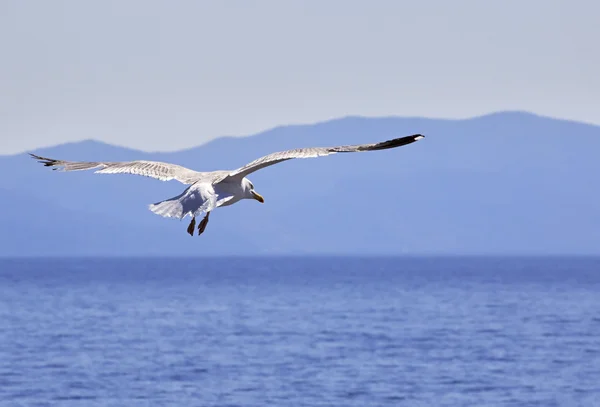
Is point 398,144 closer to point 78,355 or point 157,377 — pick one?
point 157,377

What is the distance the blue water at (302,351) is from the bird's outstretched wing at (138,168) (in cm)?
3645

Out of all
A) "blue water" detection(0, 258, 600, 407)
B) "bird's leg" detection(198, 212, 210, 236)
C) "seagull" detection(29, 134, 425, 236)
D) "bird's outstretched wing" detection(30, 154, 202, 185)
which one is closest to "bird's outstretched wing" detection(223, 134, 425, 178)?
"seagull" detection(29, 134, 425, 236)

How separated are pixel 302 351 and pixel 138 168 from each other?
193ft

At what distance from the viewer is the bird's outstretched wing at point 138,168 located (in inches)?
613

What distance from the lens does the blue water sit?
181ft

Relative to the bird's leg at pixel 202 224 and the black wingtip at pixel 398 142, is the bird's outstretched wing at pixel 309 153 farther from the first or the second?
the bird's leg at pixel 202 224

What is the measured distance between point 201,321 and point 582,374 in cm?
4612

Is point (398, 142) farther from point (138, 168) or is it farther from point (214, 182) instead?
point (138, 168)

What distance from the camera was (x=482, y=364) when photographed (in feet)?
219

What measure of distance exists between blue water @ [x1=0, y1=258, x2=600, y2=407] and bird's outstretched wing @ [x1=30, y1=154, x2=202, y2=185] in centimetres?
3645

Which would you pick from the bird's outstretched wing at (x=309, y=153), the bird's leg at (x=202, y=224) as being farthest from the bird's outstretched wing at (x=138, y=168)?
the bird's leg at (x=202, y=224)

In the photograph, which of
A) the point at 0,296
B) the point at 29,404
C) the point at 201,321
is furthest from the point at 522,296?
the point at 29,404

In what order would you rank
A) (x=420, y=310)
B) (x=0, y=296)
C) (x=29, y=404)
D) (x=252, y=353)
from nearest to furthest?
(x=29, y=404)
(x=252, y=353)
(x=420, y=310)
(x=0, y=296)

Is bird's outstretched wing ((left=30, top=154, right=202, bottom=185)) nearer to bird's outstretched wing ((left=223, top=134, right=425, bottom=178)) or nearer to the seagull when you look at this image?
the seagull
